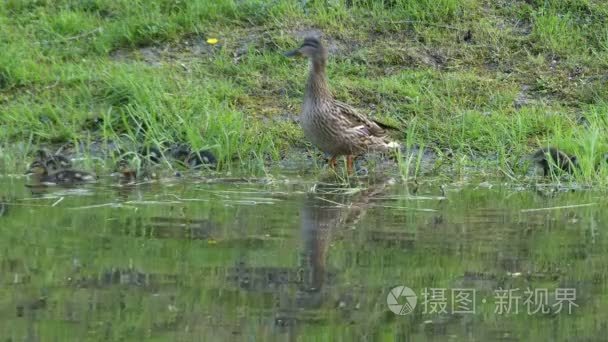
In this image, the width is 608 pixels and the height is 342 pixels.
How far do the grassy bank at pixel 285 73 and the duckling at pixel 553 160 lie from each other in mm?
182

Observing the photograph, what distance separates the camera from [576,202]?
881 cm

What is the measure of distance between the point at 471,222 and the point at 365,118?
122 inches

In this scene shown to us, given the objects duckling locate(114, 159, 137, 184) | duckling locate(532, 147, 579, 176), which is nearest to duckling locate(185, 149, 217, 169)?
duckling locate(114, 159, 137, 184)

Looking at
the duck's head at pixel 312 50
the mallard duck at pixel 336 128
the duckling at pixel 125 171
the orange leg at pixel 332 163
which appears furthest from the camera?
the duck's head at pixel 312 50

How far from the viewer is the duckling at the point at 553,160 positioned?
9875 mm

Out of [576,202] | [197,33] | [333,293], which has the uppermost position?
[197,33]

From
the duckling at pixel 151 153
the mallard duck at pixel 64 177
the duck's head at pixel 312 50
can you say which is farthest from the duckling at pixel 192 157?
the duck's head at pixel 312 50

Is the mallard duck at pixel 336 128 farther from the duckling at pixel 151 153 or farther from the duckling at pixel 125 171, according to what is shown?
→ the duckling at pixel 125 171

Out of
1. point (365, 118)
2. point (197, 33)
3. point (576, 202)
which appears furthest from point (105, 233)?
point (197, 33)

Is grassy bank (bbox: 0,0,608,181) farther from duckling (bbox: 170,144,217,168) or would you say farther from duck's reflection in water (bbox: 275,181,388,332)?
duck's reflection in water (bbox: 275,181,388,332)

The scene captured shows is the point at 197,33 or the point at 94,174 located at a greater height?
the point at 197,33

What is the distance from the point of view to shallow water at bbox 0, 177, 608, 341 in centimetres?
538

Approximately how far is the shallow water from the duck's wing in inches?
60.0

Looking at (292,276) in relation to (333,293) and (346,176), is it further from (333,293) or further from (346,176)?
(346,176)
